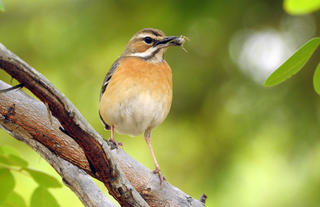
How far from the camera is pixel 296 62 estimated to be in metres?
2.62

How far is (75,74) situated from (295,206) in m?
3.72

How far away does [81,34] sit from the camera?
704 centimetres

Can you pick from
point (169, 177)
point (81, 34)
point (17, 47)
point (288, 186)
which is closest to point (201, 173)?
point (169, 177)

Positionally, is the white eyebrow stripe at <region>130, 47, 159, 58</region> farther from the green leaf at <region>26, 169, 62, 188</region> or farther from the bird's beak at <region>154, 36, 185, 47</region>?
the green leaf at <region>26, 169, 62, 188</region>

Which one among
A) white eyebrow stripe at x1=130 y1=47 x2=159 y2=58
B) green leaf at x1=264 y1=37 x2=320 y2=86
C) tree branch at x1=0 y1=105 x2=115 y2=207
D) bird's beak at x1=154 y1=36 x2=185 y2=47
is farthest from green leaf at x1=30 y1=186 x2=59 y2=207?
white eyebrow stripe at x1=130 y1=47 x2=159 y2=58

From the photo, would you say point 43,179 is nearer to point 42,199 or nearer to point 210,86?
point 42,199

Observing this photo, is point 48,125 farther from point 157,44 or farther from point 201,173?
point 201,173

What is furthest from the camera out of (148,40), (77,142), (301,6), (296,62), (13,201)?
(148,40)

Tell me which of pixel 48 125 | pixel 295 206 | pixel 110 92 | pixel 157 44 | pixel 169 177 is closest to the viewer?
pixel 48 125

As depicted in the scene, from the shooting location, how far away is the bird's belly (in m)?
5.54

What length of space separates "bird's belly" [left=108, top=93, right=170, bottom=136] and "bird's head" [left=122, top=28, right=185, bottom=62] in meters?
0.73

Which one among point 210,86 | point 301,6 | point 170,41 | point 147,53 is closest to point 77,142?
point 301,6

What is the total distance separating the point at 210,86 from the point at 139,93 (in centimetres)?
189

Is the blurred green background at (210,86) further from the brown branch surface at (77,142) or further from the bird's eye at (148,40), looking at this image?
the brown branch surface at (77,142)
